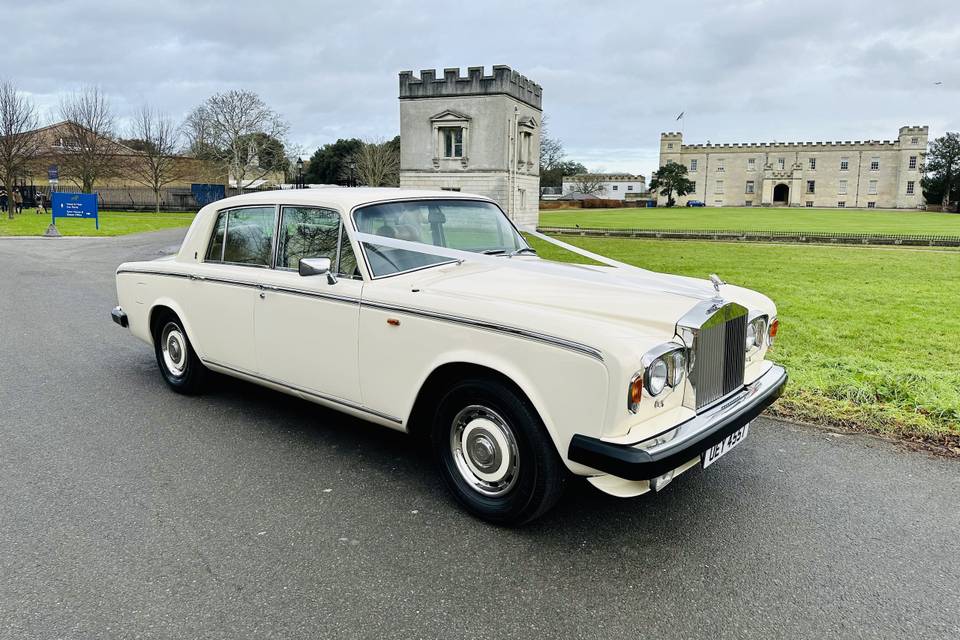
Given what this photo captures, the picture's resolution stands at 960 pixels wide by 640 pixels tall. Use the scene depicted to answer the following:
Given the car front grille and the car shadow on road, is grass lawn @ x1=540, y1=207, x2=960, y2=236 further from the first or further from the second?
the car front grille

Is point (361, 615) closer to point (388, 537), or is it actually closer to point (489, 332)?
point (388, 537)

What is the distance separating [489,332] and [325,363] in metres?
1.39

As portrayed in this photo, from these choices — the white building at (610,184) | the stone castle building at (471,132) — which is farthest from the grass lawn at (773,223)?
the white building at (610,184)

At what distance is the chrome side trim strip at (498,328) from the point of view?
9.91ft

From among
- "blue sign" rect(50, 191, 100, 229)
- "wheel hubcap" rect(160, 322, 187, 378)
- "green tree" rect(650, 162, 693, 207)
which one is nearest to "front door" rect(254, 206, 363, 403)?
"wheel hubcap" rect(160, 322, 187, 378)

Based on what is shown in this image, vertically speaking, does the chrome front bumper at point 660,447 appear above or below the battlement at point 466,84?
below

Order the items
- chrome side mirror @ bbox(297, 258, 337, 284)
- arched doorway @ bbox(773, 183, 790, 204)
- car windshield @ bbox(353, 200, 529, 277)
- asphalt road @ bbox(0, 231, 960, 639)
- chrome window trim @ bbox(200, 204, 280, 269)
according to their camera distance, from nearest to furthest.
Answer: asphalt road @ bbox(0, 231, 960, 639) < chrome side mirror @ bbox(297, 258, 337, 284) < car windshield @ bbox(353, 200, 529, 277) < chrome window trim @ bbox(200, 204, 280, 269) < arched doorway @ bbox(773, 183, 790, 204)

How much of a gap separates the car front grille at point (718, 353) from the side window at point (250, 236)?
10.2 ft

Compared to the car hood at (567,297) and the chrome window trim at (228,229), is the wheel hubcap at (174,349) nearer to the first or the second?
the chrome window trim at (228,229)

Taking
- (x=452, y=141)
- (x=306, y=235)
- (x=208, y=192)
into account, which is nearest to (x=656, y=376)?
(x=306, y=235)

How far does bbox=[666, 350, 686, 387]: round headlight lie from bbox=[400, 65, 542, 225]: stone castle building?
1946 inches

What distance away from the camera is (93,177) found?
52719 millimetres

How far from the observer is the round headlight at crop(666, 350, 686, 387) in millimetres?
3164

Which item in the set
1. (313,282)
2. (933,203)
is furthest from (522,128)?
(933,203)
